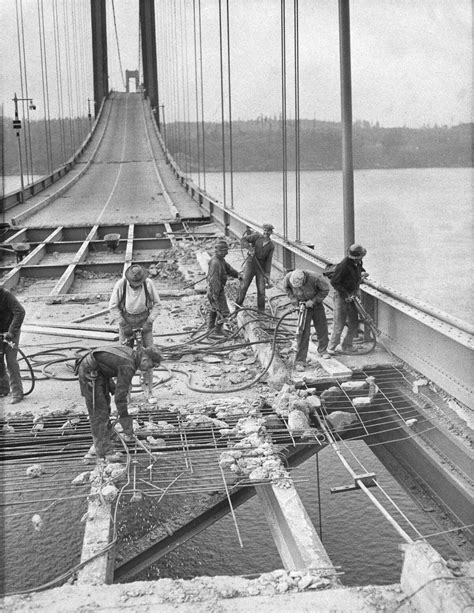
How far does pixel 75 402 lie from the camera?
9484 millimetres

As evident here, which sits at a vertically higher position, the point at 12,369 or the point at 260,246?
the point at 260,246

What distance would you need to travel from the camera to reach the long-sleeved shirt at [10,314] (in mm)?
9281

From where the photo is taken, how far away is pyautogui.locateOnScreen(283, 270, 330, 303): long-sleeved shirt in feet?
32.7

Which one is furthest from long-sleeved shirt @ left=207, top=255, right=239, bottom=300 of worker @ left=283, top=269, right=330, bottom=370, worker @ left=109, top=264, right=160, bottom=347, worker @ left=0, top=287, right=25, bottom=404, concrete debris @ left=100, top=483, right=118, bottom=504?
concrete debris @ left=100, top=483, right=118, bottom=504

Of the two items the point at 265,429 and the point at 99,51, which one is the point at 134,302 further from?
the point at 99,51

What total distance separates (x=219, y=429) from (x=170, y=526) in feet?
7.30

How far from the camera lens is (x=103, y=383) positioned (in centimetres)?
761

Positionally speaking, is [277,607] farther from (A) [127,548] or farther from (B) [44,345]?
(B) [44,345]

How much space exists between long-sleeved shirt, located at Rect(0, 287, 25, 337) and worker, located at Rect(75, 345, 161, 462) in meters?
2.04

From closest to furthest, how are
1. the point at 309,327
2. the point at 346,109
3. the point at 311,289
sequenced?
the point at 311,289 → the point at 309,327 → the point at 346,109

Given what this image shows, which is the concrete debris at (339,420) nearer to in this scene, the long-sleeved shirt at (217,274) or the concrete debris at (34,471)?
the concrete debris at (34,471)

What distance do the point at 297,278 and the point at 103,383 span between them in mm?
3241

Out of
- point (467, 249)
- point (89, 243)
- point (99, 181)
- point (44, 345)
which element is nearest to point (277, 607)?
point (44, 345)

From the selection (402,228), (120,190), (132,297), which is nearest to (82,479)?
(132,297)
